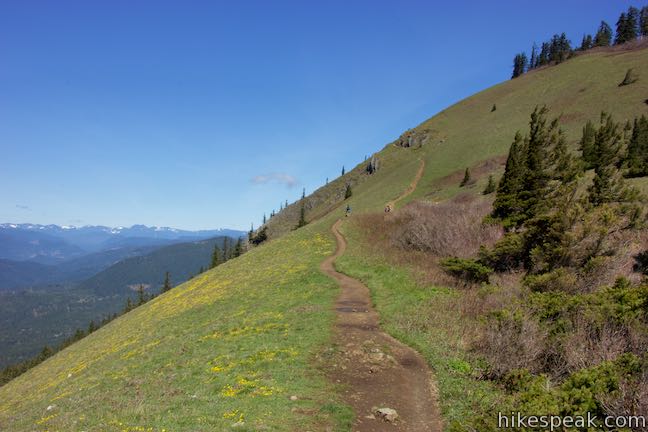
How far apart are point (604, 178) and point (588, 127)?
2430 centimetres

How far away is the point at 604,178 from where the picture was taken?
26.8 m

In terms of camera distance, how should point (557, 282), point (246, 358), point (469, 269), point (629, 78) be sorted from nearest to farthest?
point (246, 358)
point (557, 282)
point (469, 269)
point (629, 78)

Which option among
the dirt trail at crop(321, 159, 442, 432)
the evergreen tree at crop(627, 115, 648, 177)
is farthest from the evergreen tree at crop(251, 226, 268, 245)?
the dirt trail at crop(321, 159, 442, 432)

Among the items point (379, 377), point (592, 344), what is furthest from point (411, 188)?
point (592, 344)

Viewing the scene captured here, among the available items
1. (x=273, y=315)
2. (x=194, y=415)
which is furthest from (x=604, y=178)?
(x=194, y=415)

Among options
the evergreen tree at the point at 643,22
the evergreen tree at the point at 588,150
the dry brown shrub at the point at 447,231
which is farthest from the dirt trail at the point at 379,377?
the evergreen tree at the point at 643,22

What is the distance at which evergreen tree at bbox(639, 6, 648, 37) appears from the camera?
122 meters

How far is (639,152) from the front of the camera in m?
37.5

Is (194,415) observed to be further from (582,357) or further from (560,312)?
(560,312)

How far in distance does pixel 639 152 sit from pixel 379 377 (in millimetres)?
40168

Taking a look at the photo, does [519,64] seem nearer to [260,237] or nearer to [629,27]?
[629,27]

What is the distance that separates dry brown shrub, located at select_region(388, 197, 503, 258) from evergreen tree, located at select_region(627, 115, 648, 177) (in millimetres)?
14312

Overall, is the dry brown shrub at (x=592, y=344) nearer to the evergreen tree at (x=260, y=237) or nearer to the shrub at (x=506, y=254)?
the shrub at (x=506, y=254)

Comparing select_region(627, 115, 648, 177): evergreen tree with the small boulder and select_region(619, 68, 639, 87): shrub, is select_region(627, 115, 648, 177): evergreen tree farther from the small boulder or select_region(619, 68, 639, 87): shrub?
select_region(619, 68, 639, 87): shrub
